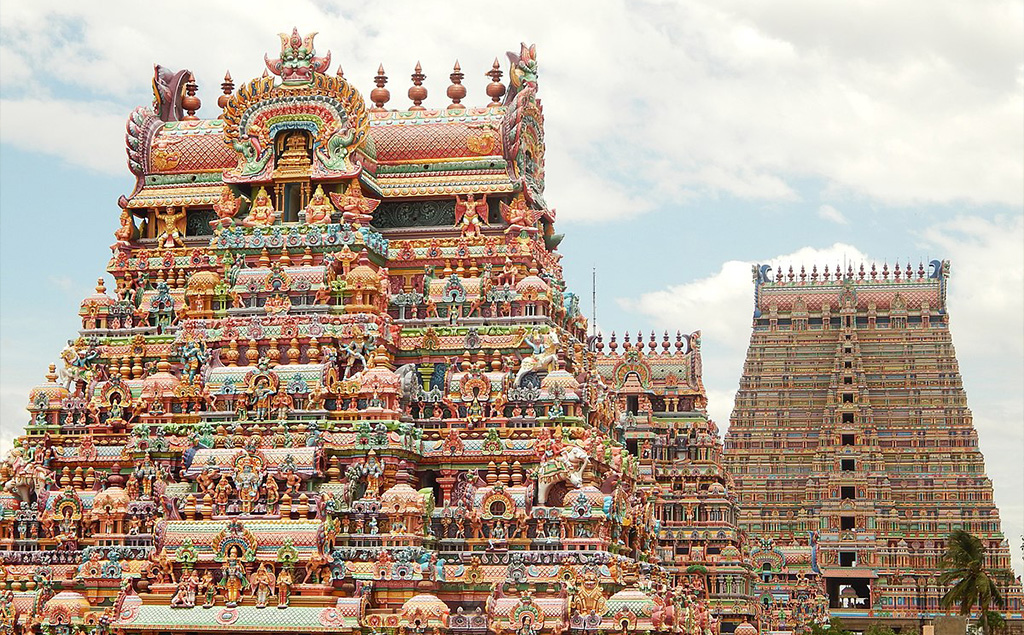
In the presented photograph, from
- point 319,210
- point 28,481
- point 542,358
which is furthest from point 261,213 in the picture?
point 28,481

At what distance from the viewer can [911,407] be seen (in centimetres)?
10762

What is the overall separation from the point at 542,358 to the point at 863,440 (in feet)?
205

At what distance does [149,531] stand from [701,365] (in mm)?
35411

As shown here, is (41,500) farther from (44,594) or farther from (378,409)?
(378,409)

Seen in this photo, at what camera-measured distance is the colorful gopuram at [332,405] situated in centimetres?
4450

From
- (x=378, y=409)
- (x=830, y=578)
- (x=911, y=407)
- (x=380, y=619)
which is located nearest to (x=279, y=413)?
(x=378, y=409)

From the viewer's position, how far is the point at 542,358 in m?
47.2

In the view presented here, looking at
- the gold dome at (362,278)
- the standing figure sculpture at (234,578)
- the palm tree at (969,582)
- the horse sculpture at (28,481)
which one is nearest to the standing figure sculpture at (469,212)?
the gold dome at (362,278)

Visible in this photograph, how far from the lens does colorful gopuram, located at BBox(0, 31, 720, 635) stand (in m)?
44.5

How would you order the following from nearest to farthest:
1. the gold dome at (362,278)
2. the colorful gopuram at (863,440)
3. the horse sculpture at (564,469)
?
the horse sculpture at (564,469), the gold dome at (362,278), the colorful gopuram at (863,440)

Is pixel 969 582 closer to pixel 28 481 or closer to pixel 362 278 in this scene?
pixel 362 278

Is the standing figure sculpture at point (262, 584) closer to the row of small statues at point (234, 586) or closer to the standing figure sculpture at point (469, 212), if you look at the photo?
the row of small statues at point (234, 586)

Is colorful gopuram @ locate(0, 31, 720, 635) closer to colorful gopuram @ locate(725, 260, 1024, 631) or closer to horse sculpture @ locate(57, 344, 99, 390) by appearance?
horse sculpture @ locate(57, 344, 99, 390)

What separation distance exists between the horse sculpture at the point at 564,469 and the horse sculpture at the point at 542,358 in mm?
2485
